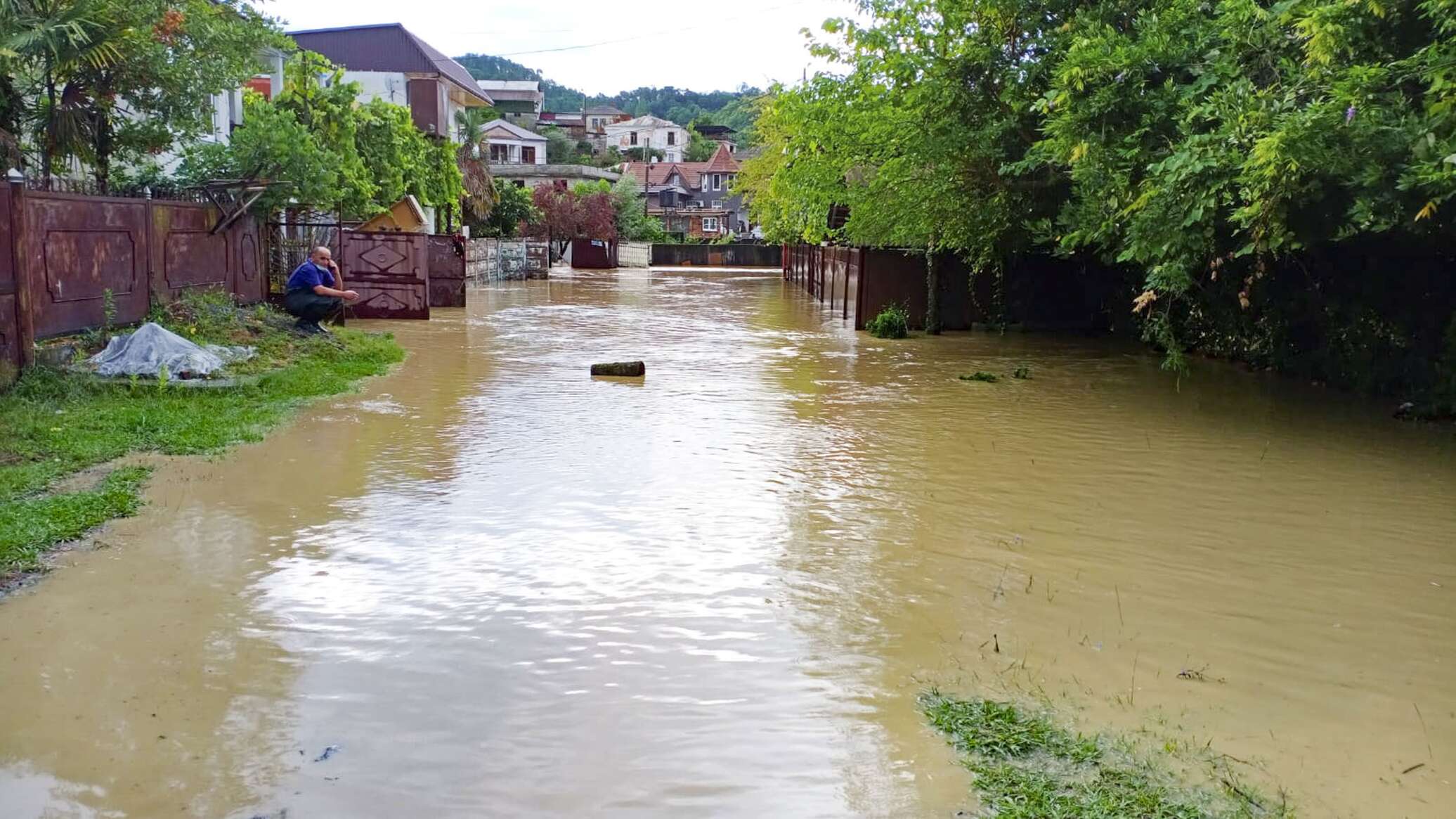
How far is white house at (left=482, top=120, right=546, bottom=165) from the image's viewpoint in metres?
88.3

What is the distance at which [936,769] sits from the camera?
4531 mm

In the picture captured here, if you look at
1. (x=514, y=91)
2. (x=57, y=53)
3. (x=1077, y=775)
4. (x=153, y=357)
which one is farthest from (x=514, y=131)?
(x=1077, y=775)

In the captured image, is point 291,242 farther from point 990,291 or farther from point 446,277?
point 990,291

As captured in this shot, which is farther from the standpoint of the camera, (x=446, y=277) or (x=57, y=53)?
(x=446, y=277)

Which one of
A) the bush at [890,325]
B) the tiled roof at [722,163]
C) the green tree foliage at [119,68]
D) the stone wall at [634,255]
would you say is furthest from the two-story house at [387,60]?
the tiled roof at [722,163]

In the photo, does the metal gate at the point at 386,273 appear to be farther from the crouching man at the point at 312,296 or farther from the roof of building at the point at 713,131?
the roof of building at the point at 713,131

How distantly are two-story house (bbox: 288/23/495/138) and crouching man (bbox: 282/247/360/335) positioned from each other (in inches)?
1133

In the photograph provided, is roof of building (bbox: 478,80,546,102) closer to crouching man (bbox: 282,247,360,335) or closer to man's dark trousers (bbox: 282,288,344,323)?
crouching man (bbox: 282,247,360,335)

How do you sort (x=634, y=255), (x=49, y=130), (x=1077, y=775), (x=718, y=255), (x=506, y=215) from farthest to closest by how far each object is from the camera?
(x=718, y=255), (x=634, y=255), (x=506, y=215), (x=49, y=130), (x=1077, y=775)

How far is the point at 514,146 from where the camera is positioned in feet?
294

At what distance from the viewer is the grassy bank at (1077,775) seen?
4.16 meters

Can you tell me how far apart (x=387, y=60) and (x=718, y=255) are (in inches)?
1126

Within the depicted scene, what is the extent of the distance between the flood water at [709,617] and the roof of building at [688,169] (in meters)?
88.0

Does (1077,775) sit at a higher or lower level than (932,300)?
lower
